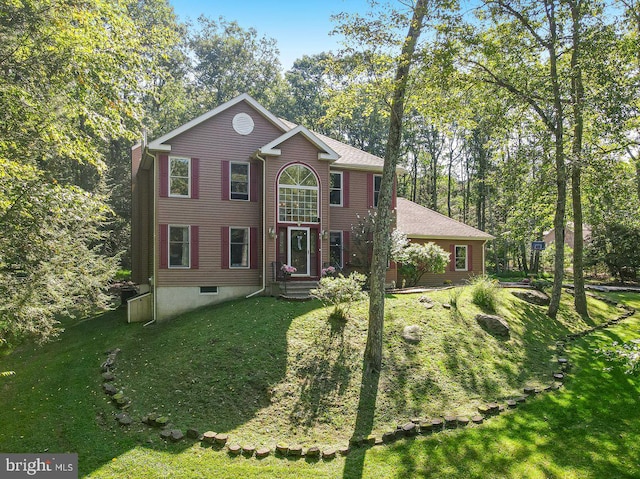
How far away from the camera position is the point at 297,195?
15695 millimetres

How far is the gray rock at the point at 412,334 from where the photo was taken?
10428mm

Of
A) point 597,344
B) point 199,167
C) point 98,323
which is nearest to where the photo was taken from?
point 597,344

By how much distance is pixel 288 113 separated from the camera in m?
41.1

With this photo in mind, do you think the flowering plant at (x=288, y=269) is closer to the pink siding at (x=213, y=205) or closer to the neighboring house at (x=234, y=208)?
the neighboring house at (x=234, y=208)

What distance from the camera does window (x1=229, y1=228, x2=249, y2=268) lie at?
1547 centimetres

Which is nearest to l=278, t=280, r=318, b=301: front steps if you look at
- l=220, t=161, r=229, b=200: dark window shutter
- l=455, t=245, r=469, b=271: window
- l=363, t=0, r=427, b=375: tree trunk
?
l=220, t=161, r=229, b=200: dark window shutter

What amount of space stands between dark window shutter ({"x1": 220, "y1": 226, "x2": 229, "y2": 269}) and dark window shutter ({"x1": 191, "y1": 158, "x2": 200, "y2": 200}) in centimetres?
153

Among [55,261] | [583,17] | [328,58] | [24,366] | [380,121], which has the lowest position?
[24,366]

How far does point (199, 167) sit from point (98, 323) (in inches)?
295

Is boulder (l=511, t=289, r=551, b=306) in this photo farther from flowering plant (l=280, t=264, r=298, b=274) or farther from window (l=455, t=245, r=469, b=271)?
flowering plant (l=280, t=264, r=298, b=274)

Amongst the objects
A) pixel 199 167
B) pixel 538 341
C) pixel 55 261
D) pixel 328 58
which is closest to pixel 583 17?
pixel 328 58

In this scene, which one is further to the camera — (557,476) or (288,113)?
(288,113)

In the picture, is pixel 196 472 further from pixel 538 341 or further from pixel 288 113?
pixel 288 113

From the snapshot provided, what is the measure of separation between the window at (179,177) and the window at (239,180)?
1.54 meters
